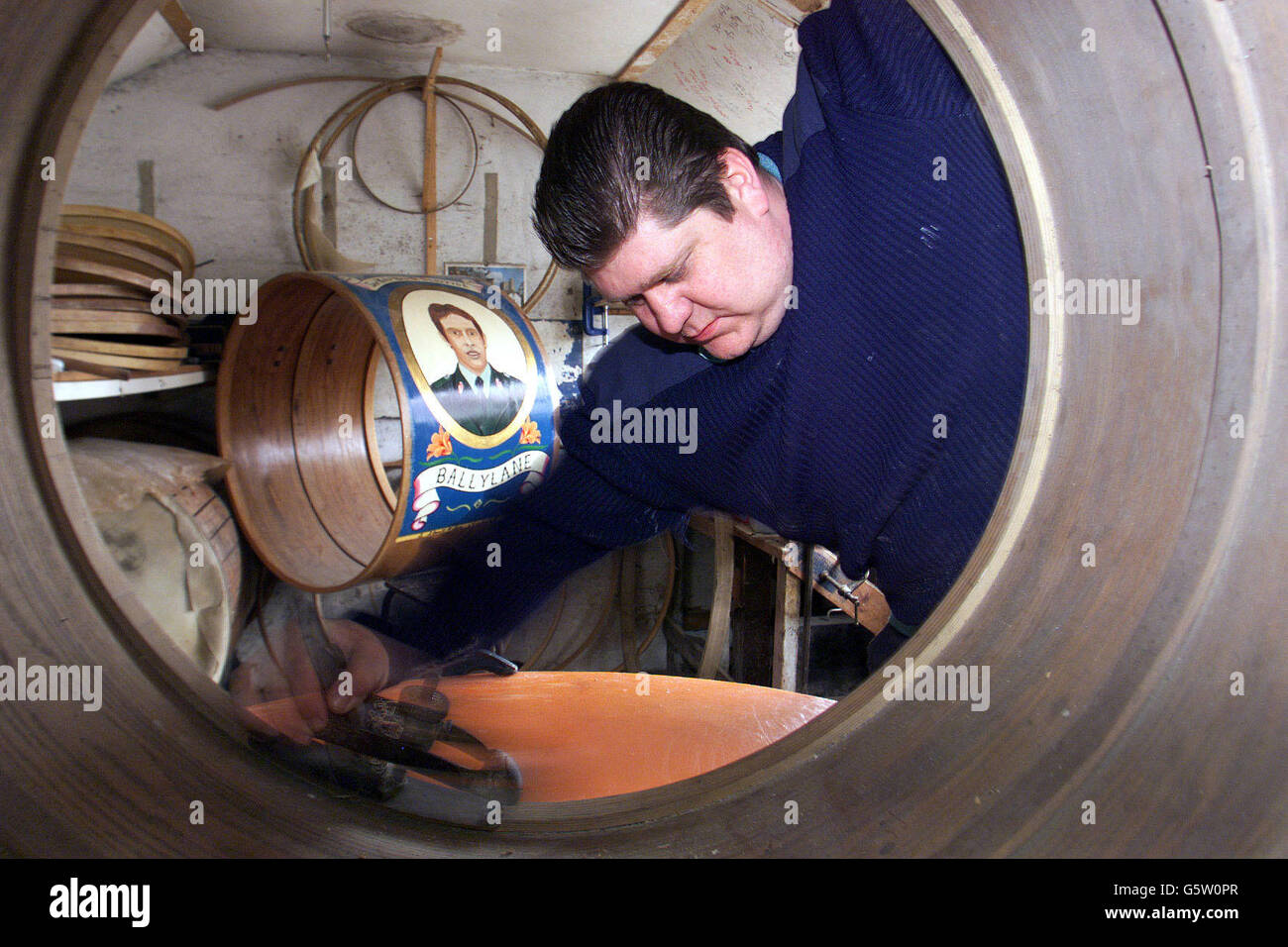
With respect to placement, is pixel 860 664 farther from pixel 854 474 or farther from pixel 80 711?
pixel 80 711

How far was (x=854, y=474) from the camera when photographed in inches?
33.3

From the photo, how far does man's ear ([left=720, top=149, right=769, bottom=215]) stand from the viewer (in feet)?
2.68

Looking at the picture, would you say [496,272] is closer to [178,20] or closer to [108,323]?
[178,20]

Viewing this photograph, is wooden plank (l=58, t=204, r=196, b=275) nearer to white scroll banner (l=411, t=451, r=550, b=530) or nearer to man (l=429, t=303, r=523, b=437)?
man (l=429, t=303, r=523, b=437)

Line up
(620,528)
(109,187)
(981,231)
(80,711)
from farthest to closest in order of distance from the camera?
(109,187)
(620,528)
(981,231)
(80,711)

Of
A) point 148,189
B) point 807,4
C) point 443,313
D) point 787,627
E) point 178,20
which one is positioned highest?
point 178,20

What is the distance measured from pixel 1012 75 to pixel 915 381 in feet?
1.23

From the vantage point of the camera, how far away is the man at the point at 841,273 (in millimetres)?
710

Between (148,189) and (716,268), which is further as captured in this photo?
(148,189)

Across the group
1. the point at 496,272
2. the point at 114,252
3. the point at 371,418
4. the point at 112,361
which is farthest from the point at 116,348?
the point at 496,272

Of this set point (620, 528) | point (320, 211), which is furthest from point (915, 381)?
point (320, 211)

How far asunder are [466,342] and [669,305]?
1003mm

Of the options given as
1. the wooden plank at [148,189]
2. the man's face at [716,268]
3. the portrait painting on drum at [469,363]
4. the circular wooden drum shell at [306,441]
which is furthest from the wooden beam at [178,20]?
→ the man's face at [716,268]

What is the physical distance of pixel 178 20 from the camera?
2064mm
